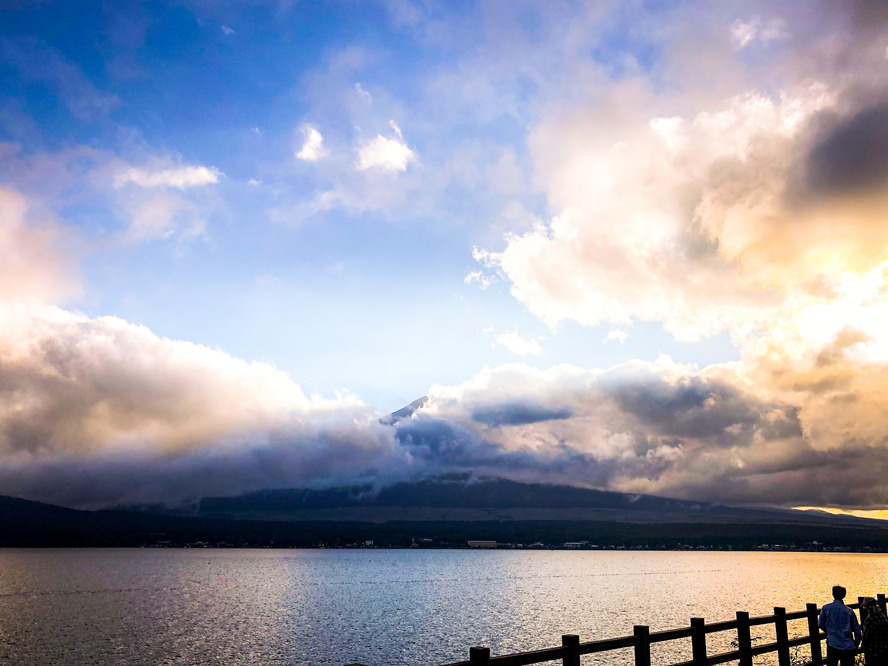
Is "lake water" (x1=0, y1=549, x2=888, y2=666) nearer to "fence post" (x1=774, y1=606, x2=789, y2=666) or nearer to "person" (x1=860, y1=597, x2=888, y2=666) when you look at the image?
"fence post" (x1=774, y1=606, x2=789, y2=666)

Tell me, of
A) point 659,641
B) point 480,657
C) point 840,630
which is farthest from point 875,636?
point 480,657

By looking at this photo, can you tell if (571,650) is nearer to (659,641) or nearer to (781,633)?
(659,641)

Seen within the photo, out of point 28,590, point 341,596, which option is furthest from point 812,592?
point 28,590

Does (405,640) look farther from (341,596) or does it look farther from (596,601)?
(341,596)

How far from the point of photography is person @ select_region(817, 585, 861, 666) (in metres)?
15.6

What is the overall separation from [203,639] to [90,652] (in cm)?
1027

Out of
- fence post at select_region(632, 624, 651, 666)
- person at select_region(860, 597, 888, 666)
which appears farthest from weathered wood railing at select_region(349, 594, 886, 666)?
person at select_region(860, 597, 888, 666)

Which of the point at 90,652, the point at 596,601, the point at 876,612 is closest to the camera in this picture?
the point at 876,612

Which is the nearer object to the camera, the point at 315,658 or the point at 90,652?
the point at 315,658

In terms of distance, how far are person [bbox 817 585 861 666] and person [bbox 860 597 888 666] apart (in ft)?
0.73

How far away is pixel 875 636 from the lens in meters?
15.3

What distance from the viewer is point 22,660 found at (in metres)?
55.3

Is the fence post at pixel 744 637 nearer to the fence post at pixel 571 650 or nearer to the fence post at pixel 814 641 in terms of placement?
the fence post at pixel 814 641

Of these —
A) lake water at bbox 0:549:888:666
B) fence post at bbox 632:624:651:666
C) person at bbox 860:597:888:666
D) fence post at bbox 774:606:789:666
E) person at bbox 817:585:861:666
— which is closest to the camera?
fence post at bbox 632:624:651:666
